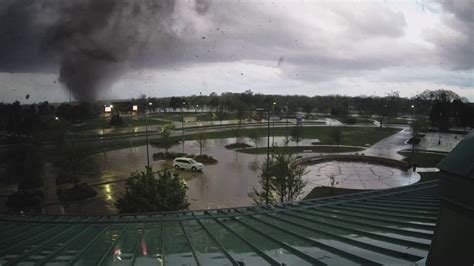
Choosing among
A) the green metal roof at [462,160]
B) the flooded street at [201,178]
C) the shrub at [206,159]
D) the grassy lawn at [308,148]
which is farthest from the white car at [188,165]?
the green metal roof at [462,160]

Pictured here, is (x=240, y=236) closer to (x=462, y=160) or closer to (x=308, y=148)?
(x=462, y=160)

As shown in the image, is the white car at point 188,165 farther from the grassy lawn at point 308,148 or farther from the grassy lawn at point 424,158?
the grassy lawn at point 424,158

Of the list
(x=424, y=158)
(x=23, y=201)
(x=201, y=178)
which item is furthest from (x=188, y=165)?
(x=424, y=158)

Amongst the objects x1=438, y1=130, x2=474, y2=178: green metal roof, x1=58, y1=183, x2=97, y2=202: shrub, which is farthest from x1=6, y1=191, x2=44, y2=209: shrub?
x1=438, y1=130, x2=474, y2=178: green metal roof

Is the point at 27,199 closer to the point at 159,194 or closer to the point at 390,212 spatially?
the point at 159,194

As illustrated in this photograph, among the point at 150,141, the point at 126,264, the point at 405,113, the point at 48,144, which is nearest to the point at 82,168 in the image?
the point at 48,144

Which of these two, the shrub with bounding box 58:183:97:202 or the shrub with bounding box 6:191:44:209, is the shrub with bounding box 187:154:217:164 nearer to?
the shrub with bounding box 58:183:97:202
